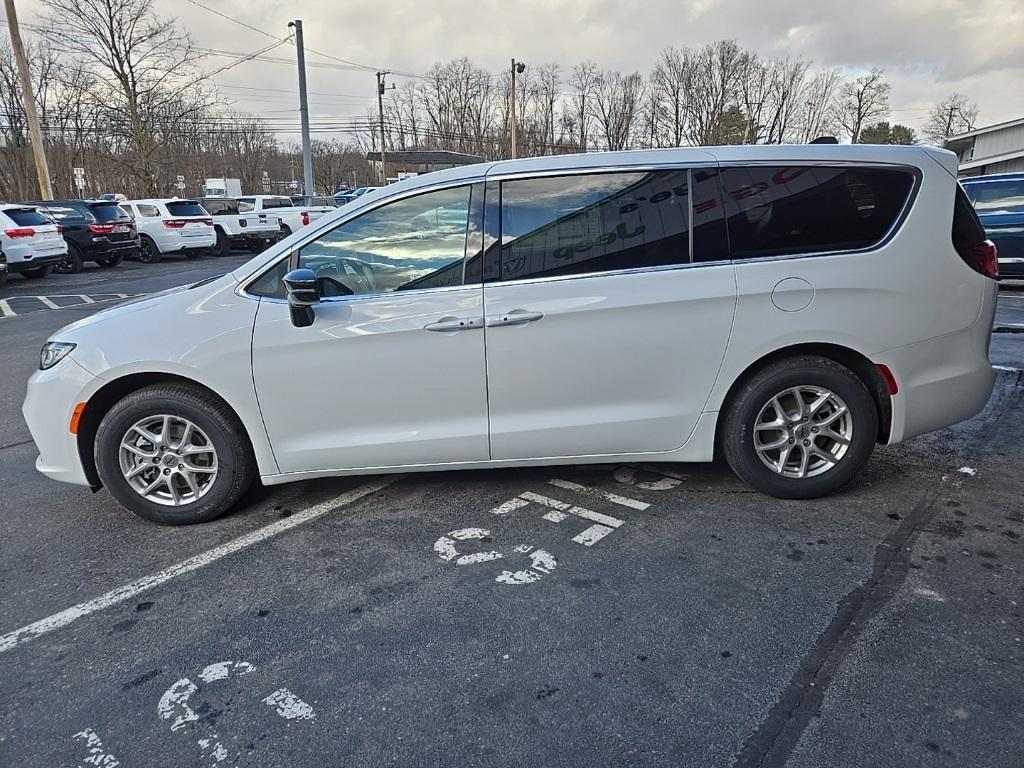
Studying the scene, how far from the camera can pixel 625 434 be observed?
359 centimetres

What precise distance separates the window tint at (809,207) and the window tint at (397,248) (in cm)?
143

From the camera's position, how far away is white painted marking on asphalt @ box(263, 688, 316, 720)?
2.25 meters

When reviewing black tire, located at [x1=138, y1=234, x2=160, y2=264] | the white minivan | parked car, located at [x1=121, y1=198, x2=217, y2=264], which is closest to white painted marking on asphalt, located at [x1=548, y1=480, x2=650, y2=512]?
the white minivan

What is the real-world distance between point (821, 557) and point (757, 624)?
0.68 metres

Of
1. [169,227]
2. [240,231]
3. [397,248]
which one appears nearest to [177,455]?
[397,248]

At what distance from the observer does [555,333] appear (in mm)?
3416

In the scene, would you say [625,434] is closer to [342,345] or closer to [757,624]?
[757,624]

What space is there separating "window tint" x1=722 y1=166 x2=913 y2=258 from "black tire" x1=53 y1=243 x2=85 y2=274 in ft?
59.9

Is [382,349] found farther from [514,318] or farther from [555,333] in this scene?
[555,333]

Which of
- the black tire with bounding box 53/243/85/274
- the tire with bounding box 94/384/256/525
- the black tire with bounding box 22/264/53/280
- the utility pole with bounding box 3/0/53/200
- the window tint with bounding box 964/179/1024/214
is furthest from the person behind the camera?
the utility pole with bounding box 3/0/53/200

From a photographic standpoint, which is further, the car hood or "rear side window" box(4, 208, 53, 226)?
"rear side window" box(4, 208, 53, 226)

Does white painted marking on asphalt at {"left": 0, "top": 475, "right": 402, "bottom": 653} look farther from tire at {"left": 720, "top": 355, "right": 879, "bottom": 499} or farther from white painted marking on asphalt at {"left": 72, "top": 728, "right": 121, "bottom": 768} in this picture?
tire at {"left": 720, "top": 355, "right": 879, "bottom": 499}

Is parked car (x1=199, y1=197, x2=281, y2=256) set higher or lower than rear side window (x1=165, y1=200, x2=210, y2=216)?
lower

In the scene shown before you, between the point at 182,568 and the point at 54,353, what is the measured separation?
139 centimetres
